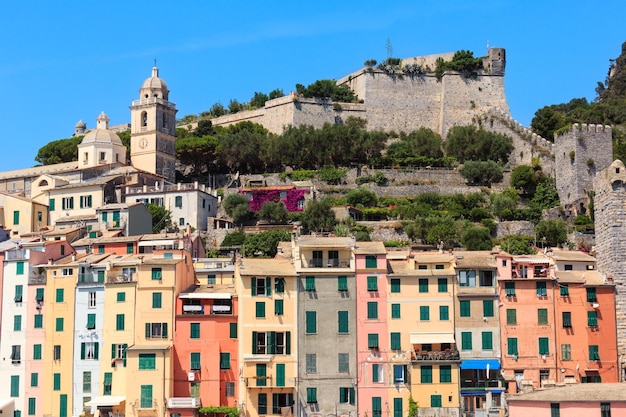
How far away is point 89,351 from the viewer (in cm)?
5541

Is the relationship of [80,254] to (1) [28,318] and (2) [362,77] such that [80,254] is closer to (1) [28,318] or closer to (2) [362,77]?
(1) [28,318]

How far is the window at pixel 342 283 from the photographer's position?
55.1m

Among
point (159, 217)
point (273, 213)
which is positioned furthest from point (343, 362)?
point (273, 213)

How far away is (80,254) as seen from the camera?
63.0 metres

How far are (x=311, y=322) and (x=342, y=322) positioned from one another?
1.50m

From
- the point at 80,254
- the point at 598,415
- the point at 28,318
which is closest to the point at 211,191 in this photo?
the point at 80,254

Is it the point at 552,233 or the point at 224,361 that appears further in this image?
the point at 552,233

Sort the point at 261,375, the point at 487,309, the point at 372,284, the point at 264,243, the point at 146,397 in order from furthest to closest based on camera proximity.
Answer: the point at 264,243 < the point at 372,284 < the point at 487,309 < the point at 261,375 < the point at 146,397

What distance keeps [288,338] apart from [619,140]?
177 ft

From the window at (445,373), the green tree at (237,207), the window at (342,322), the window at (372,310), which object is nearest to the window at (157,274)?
the window at (342,322)

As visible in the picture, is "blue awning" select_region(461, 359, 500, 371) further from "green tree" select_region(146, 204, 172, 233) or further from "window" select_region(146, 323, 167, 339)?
"green tree" select_region(146, 204, 172, 233)

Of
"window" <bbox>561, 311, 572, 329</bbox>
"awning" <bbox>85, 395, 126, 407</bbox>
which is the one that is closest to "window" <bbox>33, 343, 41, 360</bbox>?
"awning" <bbox>85, 395, 126, 407</bbox>

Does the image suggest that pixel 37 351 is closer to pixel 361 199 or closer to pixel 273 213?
pixel 273 213

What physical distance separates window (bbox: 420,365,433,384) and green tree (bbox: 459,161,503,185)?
42390 mm
